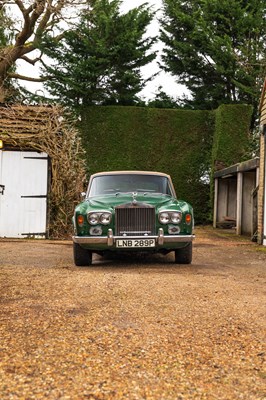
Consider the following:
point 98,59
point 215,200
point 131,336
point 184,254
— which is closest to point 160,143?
point 215,200

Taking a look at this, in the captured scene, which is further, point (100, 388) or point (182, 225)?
point (182, 225)

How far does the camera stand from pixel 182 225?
259 inches

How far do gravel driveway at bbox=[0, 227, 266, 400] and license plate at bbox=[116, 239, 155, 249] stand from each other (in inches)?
29.0

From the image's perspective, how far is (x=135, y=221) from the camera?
21.4ft

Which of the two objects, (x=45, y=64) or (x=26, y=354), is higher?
(x=45, y=64)

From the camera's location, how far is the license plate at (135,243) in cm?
641

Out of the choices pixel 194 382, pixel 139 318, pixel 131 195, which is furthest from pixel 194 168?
pixel 194 382

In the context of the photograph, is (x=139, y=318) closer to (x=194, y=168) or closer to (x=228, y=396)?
(x=228, y=396)

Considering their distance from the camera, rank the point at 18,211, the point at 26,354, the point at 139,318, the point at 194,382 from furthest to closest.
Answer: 1. the point at 18,211
2. the point at 139,318
3. the point at 26,354
4. the point at 194,382

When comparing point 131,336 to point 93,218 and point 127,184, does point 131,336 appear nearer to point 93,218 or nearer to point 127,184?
point 93,218

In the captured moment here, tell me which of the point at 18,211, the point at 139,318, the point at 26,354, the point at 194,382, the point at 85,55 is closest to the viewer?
the point at 194,382

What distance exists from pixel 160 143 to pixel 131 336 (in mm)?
15660

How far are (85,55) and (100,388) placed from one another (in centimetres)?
1888

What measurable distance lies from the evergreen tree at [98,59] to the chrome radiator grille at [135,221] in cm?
1256
